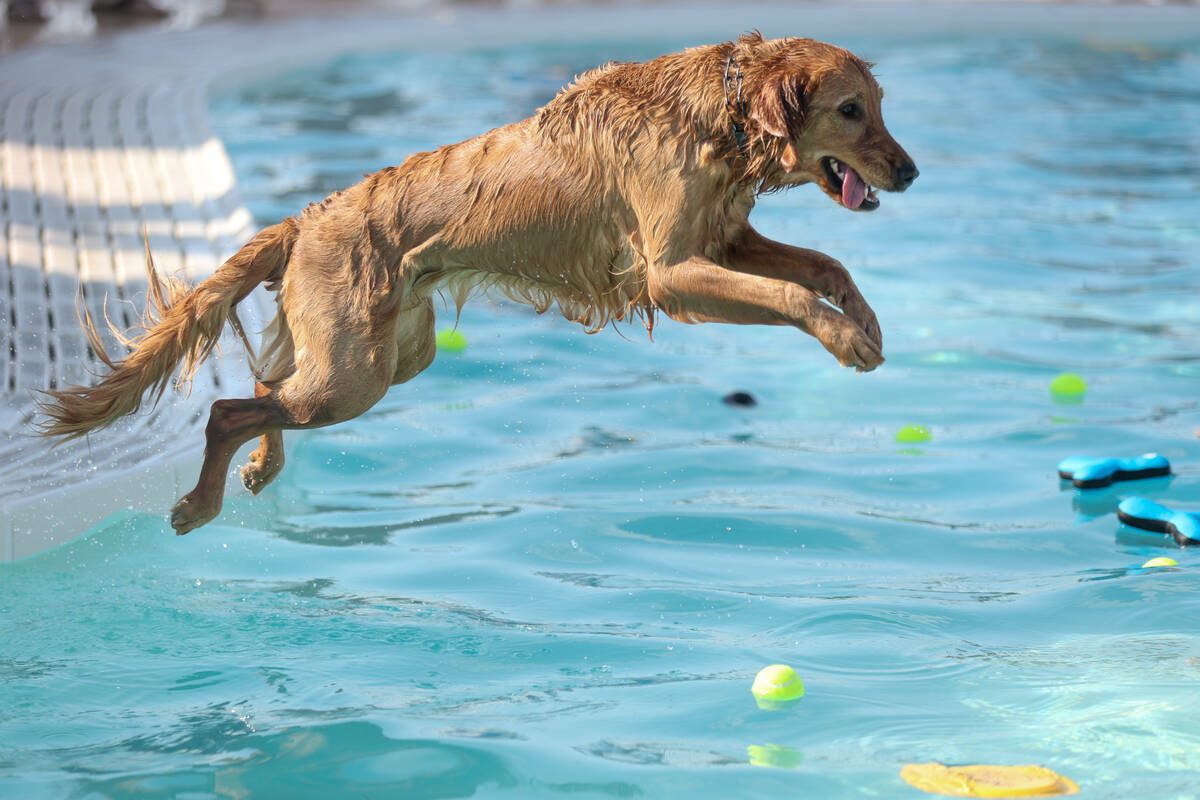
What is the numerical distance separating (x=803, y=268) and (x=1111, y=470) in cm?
274

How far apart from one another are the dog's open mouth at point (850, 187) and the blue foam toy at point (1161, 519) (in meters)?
2.43

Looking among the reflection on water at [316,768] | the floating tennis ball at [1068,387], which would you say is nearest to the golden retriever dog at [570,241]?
the reflection on water at [316,768]

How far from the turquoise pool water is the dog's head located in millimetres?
1625

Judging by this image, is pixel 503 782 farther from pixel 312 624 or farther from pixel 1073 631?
pixel 1073 631

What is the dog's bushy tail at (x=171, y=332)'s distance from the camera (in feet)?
15.9

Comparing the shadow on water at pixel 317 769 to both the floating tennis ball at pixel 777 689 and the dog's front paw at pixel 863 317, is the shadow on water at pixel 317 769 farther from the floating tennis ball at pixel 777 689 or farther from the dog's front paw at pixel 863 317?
the dog's front paw at pixel 863 317

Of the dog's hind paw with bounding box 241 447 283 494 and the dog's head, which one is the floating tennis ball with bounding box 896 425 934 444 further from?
the dog's hind paw with bounding box 241 447 283 494

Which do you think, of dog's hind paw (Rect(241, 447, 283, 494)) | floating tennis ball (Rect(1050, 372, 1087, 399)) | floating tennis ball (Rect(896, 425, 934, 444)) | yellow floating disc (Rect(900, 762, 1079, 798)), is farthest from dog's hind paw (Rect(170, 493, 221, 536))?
floating tennis ball (Rect(1050, 372, 1087, 399))

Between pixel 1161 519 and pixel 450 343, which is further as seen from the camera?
pixel 450 343

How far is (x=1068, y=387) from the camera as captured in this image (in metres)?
7.69

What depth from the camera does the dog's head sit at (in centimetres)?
408

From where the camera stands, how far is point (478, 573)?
5.64 meters

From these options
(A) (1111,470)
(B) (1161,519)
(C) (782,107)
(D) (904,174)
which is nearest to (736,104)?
(C) (782,107)

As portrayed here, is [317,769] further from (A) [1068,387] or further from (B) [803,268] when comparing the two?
(A) [1068,387]
